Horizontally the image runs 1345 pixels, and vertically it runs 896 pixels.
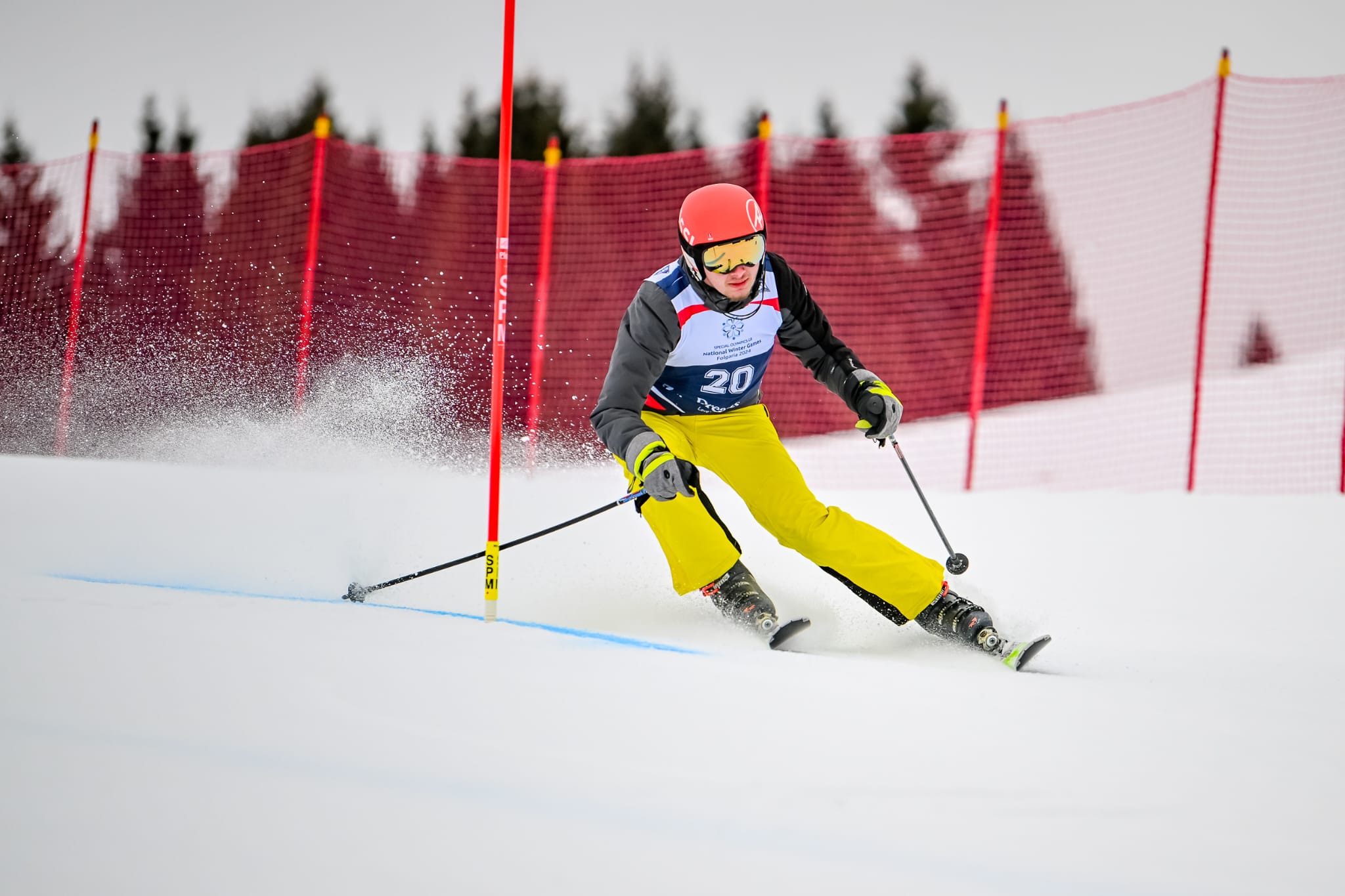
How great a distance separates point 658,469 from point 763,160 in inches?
221

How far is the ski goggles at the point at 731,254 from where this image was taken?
10.9 feet

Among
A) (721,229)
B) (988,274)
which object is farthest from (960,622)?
(988,274)

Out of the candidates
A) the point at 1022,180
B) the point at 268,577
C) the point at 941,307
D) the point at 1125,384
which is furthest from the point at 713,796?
the point at 941,307

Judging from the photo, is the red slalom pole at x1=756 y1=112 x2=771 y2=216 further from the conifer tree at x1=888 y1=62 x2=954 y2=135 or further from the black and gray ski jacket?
the conifer tree at x1=888 y1=62 x2=954 y2=135

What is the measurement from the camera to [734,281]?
11.1 feet

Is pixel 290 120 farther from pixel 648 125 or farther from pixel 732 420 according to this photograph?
pixel 732 420

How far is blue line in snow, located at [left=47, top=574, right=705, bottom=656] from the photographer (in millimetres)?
2988

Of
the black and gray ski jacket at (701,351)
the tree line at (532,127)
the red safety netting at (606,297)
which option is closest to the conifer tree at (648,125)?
the tree line at (532,127)

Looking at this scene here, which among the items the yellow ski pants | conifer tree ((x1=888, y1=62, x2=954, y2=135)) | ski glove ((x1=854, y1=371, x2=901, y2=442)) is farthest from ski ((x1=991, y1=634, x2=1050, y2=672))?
conifer tree ((x1=888, y1=62, x2=954, y2=135))

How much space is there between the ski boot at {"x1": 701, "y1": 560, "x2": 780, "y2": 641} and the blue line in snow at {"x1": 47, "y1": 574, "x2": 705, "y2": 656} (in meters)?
0.48

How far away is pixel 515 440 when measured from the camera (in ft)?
27.4

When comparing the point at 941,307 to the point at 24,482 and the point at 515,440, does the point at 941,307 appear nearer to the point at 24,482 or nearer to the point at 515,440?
the point at 515,440

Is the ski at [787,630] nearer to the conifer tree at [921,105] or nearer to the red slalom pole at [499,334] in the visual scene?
the red slalom pole at [499,334]

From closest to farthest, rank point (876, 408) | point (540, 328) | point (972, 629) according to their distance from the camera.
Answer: point (972, 629) < point (876, 408) < point (540, 328)
